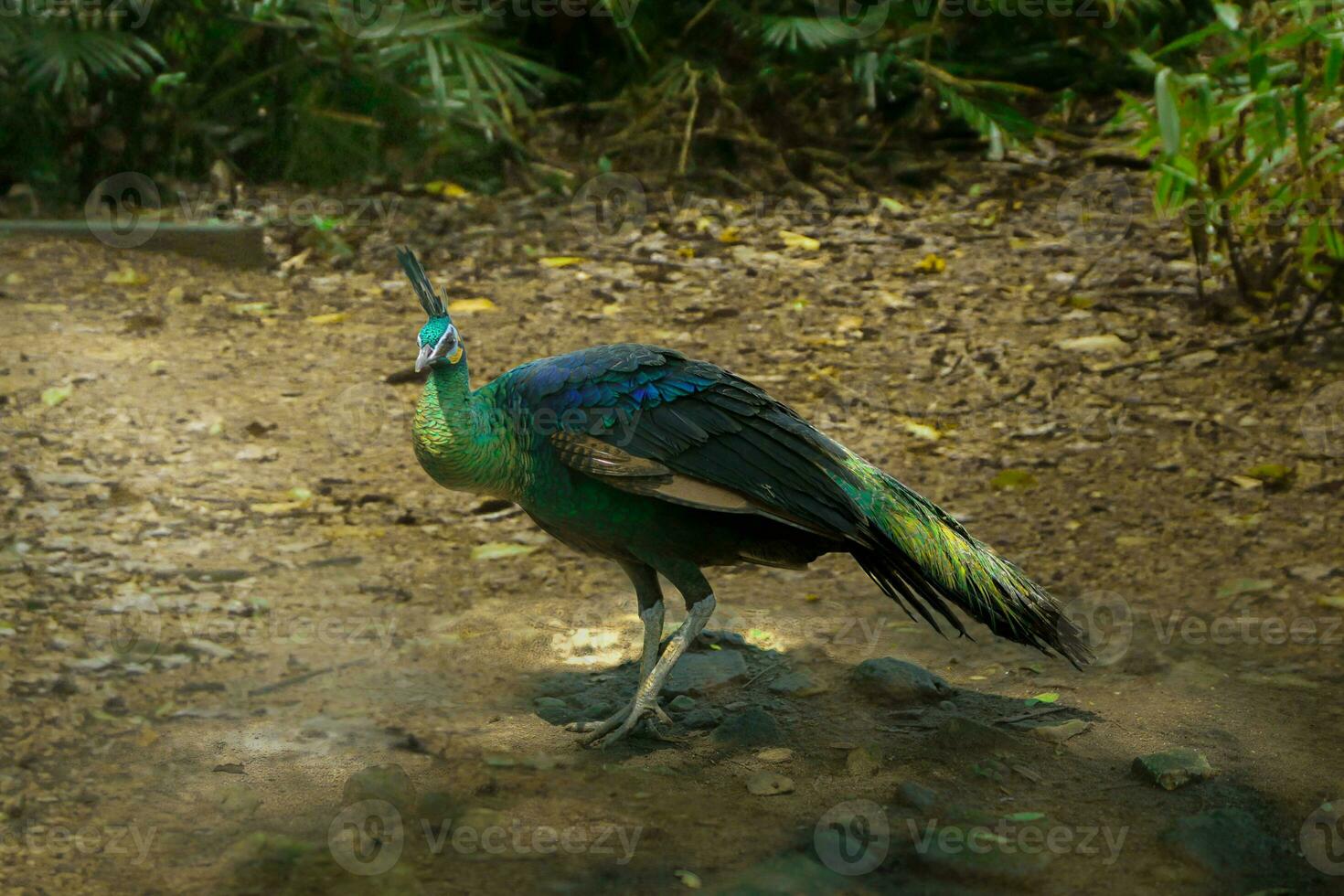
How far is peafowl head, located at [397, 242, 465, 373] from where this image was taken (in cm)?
338

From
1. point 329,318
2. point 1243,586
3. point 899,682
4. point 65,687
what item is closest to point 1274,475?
point 1243,586

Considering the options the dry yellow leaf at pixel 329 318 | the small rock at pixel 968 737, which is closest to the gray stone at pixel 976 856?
the small rock at pixel 968 737

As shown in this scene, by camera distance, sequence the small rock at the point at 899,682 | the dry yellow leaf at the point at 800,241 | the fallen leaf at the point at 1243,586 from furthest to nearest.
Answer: the dry yellow leaf at the point at 800,241, the fallen leaf at the point at 1243,586, the small rock at the point at 899,682

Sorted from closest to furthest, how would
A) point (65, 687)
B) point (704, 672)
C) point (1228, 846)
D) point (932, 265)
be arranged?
1. point (1228, 846)
2. point (65, 687)
3. point (704, 672)
4. point (932, 265)

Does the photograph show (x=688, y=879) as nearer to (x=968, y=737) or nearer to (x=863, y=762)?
(x=863, y=762)

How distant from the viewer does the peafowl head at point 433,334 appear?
338cm

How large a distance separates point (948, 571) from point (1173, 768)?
685mm

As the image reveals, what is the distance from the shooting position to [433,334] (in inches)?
133

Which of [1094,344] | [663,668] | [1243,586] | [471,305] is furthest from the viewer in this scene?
[471,305]

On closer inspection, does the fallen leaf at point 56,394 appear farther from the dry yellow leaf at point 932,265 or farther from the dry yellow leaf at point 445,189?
the dry yellow leaf at point 932,265

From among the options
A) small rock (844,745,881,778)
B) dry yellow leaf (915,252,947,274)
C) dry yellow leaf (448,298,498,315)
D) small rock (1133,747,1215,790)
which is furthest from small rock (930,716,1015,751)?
dry yellow leaf (915,252,947,274)

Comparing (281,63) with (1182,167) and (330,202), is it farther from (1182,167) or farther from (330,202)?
(1182,167)

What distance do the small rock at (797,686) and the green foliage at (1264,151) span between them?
2.11 metres

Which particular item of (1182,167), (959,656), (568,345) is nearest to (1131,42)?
(1182,167)
